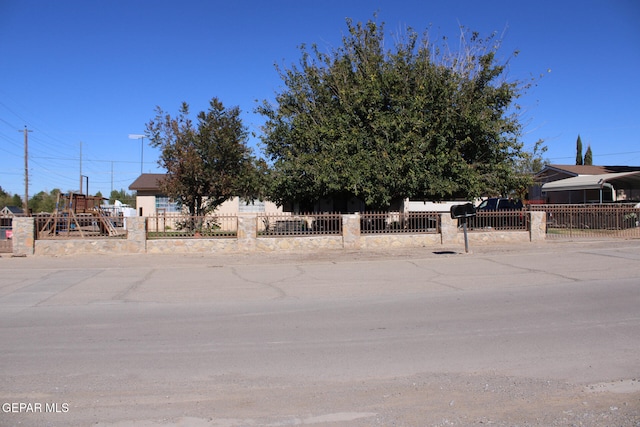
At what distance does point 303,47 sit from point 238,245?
10.8 m

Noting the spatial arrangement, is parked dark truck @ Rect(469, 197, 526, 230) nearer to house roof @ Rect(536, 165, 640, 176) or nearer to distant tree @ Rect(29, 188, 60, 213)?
house roof @ Rect(536, 165, 640, 176)

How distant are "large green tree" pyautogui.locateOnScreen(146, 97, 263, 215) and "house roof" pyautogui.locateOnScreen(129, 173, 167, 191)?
472 inches

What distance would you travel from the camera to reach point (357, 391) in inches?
181

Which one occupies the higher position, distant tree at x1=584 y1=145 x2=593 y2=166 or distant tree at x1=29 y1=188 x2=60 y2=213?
distant tree at x1=584 y1=145 x2=593 y2=166

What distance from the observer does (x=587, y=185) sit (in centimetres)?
3091

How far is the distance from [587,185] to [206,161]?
2424cm

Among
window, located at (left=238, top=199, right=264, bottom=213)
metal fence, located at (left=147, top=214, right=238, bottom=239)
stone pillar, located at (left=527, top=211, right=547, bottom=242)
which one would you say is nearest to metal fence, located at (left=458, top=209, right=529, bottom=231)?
stone pillar, located at (left=527, top=211, right=547, bottom=242)

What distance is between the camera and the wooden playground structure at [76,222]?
59.9ft

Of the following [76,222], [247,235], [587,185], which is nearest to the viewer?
[76,222]

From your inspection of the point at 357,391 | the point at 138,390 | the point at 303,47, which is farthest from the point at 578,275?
the point at 303,47

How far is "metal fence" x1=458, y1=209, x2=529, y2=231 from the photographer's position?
792 inches

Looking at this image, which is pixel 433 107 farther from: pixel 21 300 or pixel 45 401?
pixel 45 401

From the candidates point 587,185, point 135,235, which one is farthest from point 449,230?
point 587,185

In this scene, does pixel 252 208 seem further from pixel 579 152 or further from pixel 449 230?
pixel 579 152
